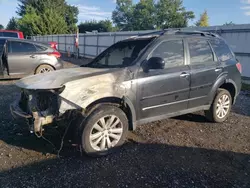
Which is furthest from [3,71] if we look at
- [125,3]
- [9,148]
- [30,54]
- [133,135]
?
[125,3]

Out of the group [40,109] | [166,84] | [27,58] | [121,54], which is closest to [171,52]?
[166,84]

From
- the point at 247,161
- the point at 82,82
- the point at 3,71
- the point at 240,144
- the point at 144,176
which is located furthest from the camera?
the point at 3,71

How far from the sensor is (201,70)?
4445 millimetres

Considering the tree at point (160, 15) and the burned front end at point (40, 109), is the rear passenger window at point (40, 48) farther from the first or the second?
the tree at point (160, 15)

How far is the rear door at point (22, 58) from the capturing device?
8284mm

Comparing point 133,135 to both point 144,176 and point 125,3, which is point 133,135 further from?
point 125,3

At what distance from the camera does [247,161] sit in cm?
357

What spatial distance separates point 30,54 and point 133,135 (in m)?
5.95

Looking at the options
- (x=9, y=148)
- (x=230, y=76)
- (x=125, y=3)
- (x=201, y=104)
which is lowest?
(x=9, y=148)

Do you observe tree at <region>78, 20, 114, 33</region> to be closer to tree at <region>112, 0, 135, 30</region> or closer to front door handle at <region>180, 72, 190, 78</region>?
tree at <region>112, 0, 135, 30</region>

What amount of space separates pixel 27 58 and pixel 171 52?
6104 mm

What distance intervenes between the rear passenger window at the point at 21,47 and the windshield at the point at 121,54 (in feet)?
15.7

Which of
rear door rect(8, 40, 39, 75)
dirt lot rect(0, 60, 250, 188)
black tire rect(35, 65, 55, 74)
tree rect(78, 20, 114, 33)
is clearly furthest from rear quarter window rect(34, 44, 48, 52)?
tree rect(78, 20, 114, 33)

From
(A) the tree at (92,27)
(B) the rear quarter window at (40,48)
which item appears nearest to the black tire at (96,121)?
(B) the rear quarter window at (40,48)
